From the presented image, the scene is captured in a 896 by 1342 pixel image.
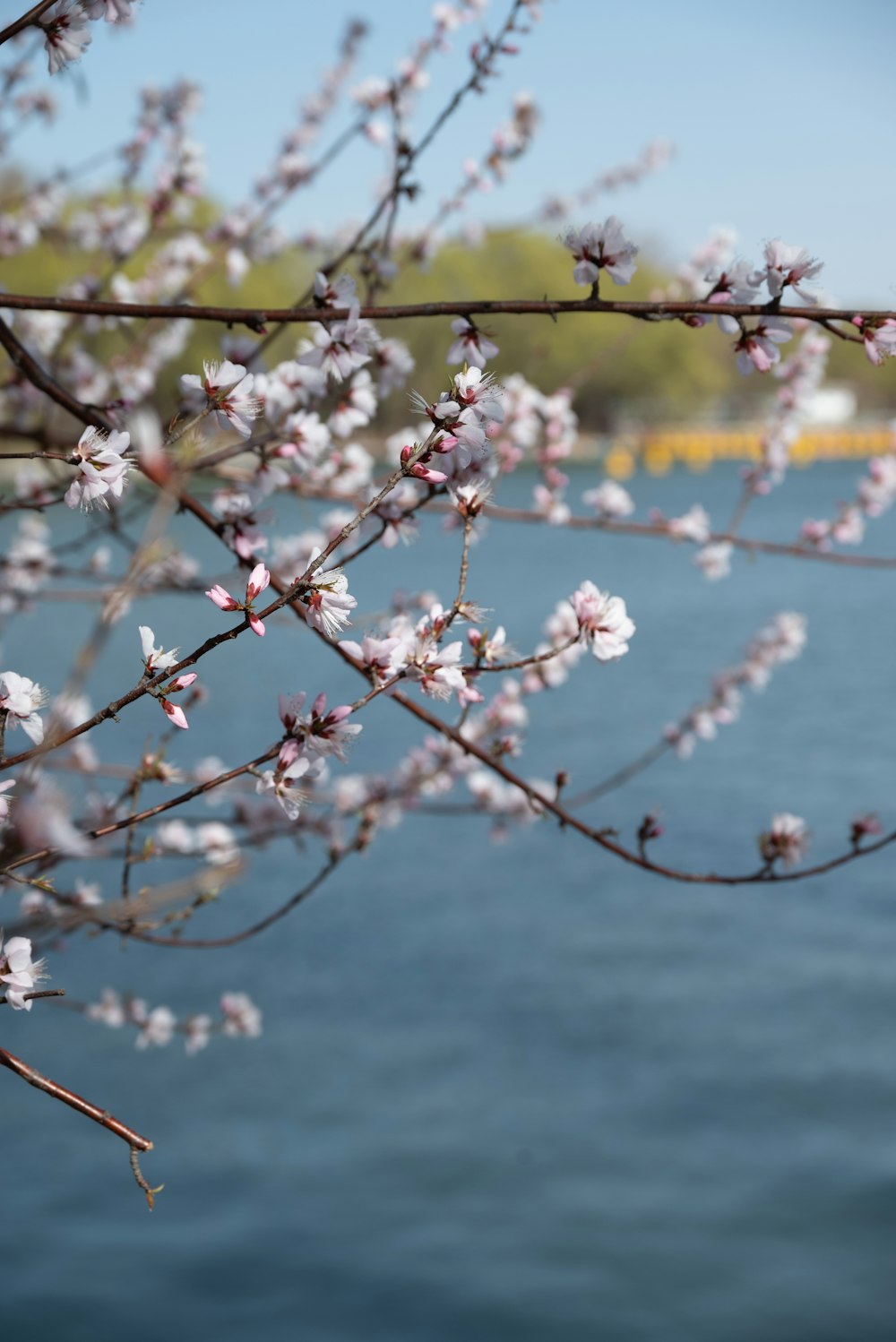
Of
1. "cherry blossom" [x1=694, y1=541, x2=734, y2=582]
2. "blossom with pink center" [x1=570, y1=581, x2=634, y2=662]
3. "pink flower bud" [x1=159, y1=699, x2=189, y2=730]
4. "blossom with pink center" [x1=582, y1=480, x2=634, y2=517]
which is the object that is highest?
"cherry blossom" [x1=694, y1=541, x2=734, y2=582]

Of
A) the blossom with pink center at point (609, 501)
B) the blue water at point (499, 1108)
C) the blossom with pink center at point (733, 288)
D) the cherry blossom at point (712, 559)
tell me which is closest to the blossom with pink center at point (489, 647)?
the blossom with pink center at point (733, 288)

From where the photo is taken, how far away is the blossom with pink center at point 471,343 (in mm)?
2035

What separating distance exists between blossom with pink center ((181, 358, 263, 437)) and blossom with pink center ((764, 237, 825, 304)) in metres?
0.76

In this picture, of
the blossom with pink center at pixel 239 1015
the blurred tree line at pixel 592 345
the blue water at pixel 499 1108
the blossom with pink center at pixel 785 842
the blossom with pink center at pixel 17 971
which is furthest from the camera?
the blurred tree line at pixel 592 345

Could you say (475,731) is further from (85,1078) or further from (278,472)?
(85,1078)

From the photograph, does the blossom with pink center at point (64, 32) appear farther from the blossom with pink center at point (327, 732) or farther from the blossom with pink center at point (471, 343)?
the blossom with pink center at point (327, 732)

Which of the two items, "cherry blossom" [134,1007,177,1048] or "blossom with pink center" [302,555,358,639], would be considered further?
"cherry blossom" [134,1007,177,1048]

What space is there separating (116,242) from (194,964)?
5.16m

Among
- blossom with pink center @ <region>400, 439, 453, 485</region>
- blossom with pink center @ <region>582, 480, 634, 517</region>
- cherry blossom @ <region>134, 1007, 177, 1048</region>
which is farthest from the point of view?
cherry blossom @ <region>134, 1007, 177, 1048</region>

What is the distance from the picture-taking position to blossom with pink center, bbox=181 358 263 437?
1722 mm

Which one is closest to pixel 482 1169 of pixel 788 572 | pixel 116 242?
pixel 116 242

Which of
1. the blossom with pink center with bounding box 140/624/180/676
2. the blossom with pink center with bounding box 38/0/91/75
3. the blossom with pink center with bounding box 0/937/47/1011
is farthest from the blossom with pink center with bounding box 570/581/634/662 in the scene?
the blossom with pink center with bounding box 38/0/91/75

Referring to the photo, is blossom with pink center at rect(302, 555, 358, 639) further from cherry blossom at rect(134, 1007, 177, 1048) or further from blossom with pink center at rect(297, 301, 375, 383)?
cherry blossom at rect(134, 1007, 177, 1048)

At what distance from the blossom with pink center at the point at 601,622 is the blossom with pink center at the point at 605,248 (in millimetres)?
466
